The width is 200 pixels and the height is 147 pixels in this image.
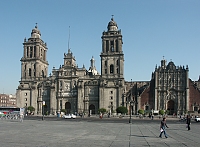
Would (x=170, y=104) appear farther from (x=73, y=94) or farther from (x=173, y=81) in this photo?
(x=73, y=94)

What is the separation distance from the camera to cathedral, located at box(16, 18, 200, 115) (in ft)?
298

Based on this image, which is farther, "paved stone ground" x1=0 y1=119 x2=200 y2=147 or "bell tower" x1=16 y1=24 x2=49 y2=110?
"bell tower" x1=16 y1=24 x2=49 y2=110

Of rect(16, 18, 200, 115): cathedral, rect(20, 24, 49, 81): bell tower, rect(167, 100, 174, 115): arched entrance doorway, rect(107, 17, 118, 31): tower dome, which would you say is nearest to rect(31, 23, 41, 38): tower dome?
rect(20, 24, 49, 81): bell tower

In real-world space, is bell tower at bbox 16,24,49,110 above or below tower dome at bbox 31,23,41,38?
below

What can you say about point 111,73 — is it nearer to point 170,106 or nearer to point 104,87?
point 104,87

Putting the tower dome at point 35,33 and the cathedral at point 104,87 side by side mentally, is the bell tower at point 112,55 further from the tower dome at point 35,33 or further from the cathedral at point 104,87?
the tower dome at point 35,33

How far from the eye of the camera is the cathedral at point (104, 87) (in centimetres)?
9075

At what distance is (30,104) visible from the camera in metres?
97.9

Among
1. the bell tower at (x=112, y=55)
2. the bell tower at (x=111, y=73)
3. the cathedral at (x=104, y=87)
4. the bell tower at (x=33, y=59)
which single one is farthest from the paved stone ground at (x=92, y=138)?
the bell tower at (x=33, y=59)

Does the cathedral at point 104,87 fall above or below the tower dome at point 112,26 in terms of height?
below

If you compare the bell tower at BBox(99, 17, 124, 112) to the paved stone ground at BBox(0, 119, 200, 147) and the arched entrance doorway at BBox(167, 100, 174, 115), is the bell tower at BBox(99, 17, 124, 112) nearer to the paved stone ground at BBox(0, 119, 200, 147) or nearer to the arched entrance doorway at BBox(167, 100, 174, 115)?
the arched entrance doorway at BBox(167, 100, 174, 115)

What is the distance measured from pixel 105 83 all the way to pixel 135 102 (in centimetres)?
1271

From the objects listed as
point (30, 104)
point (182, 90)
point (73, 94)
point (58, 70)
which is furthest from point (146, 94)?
point (30, 104)

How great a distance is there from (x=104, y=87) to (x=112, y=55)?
10.9 metres
